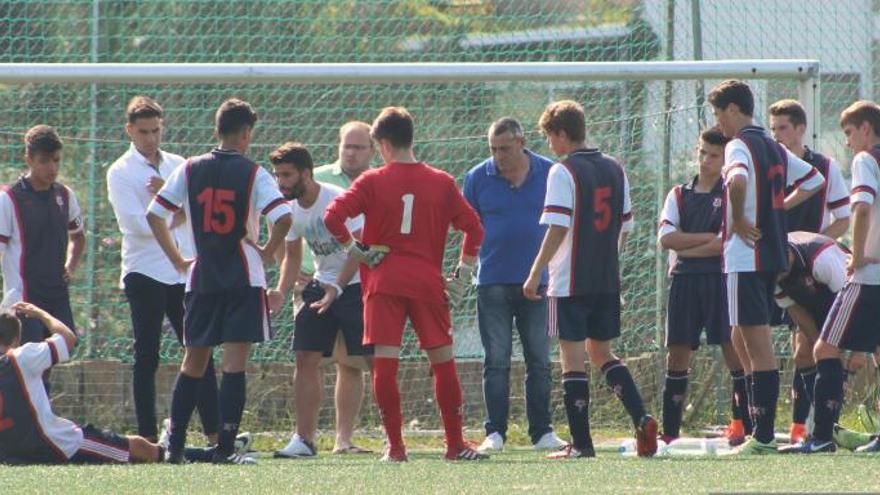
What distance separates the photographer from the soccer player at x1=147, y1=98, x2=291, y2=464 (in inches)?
332

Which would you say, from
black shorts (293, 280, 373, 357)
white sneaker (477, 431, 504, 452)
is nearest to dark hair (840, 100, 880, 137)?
Result: white sneaker (477, 431, 504, 452)

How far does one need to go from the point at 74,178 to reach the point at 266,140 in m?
1.36

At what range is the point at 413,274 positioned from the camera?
27.5 ft

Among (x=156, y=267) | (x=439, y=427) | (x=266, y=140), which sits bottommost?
(x=439, y=427)

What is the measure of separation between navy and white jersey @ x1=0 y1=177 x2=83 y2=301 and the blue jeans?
2318mm

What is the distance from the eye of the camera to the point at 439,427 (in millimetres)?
11859

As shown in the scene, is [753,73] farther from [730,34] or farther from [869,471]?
[869,471]

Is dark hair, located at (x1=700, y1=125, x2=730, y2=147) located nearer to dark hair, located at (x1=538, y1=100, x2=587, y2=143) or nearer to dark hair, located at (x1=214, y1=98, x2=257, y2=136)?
dark hair, located at (x1=538, y1=100, x2=587, y2=143)

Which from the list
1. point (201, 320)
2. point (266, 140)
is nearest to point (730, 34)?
point (266, 140)

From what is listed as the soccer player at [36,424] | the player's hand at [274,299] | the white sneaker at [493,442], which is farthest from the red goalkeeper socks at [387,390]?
the white sneaker at [493,442]

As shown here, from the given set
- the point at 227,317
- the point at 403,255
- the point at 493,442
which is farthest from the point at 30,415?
the point at 493,442

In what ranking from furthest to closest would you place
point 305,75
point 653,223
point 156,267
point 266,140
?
point 266,140 → point 653,223 → point 305,75 → point 156,267

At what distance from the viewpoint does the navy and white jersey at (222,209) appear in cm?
844

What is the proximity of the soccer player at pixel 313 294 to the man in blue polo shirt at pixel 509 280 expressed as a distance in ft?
2.58
